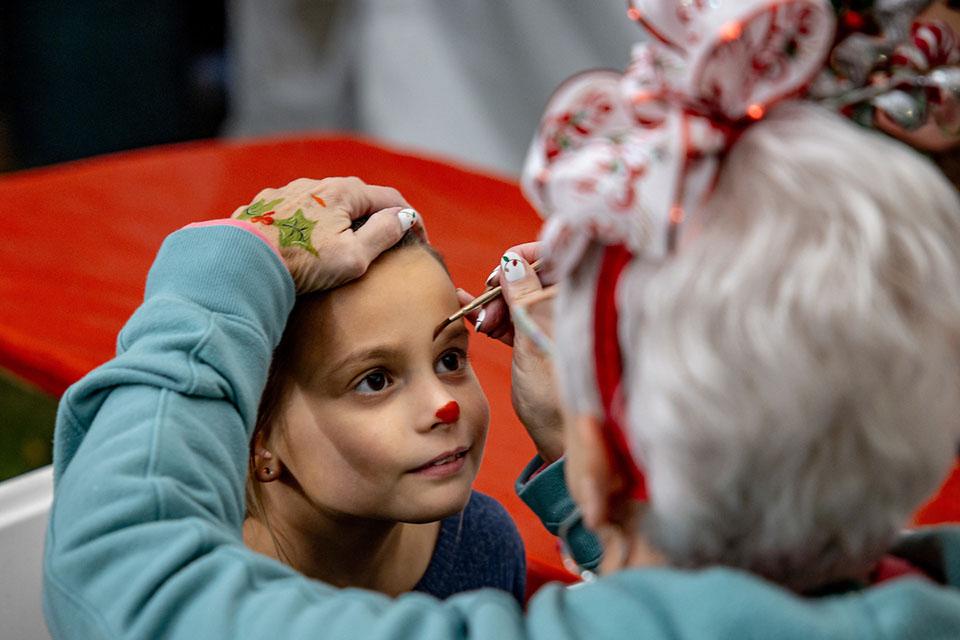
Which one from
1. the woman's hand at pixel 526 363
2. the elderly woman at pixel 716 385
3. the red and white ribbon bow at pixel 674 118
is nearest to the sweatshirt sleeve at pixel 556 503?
the woman's hand at pixel 526 363

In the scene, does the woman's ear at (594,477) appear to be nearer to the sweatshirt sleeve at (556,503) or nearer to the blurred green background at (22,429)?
the sweatshirt sleeve at (556,503)

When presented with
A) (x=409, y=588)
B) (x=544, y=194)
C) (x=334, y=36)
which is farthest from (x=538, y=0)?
(x=544, y=194)

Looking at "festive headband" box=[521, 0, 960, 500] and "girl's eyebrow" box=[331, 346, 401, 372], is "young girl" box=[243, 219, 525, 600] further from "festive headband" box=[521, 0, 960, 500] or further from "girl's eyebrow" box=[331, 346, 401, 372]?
"festive headband" box=[521, 0, 960, 500]

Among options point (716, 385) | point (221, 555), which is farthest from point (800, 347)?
point (221, 555)

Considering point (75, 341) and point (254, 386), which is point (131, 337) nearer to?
point (254, 386)

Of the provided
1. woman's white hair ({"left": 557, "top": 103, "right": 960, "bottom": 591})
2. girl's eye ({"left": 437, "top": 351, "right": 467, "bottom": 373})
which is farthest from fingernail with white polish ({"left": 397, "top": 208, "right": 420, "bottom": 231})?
woman's white hair ({"left": 557, "top": 103, "right": 960, "bottom": 591})

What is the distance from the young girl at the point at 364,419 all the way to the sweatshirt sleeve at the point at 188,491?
7cm

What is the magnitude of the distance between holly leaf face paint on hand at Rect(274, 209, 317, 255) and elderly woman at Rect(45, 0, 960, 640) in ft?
0.75

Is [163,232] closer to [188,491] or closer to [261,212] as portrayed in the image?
[261,212]

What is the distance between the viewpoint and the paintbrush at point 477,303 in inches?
34.3

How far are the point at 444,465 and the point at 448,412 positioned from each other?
0.13ft

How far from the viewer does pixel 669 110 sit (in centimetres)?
57

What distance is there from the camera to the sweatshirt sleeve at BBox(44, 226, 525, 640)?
0.60 metres

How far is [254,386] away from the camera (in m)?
0.76
